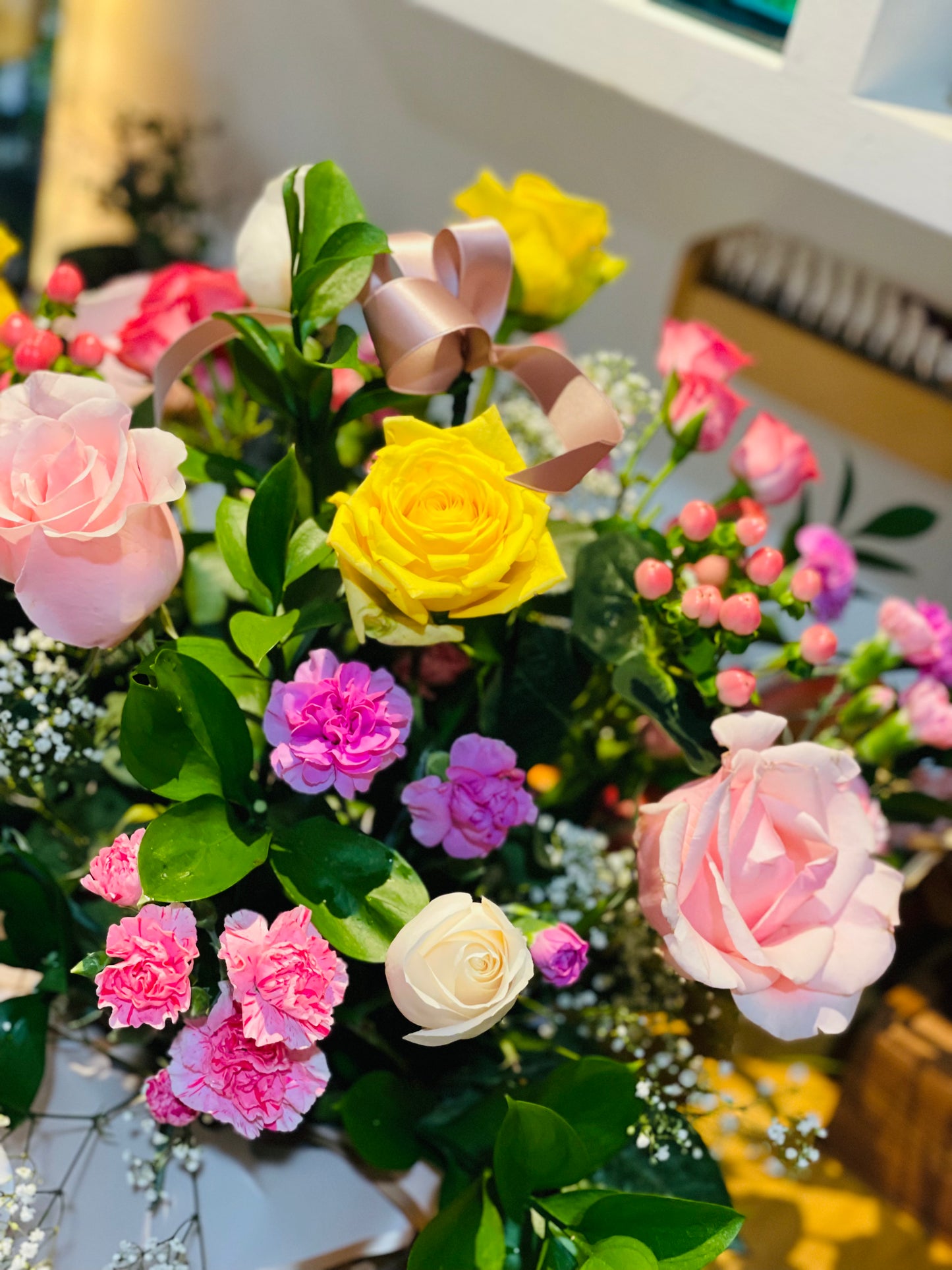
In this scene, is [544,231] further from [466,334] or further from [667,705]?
[667,705]

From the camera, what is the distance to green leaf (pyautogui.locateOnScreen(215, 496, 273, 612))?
1.60ft

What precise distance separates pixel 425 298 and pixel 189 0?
3.36ft

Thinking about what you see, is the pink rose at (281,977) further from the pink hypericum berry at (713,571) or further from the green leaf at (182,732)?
the pink hypericum berry at (713,571)

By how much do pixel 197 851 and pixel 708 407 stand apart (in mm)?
349

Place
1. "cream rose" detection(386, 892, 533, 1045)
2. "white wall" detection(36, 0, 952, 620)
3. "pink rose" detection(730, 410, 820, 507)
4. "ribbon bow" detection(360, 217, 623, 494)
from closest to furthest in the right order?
1. "cream rose" detection(386, 892, 533, 1045)
2. "ribbon bow" detection(360, 217, 623, 494)
3. "pink rose" detection(730, 410, 820, 507)
4. "white wall" detection(36, 0, 952, 620)

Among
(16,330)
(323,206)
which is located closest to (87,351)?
(16,330)

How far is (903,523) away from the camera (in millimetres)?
747

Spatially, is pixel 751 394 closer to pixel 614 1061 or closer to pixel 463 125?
pixel 463 125

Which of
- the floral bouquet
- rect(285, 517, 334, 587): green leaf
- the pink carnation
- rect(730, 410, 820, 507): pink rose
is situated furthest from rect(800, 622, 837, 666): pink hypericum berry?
the pink carnation

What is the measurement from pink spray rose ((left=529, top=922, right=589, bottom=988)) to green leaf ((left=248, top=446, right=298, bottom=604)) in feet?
0.61

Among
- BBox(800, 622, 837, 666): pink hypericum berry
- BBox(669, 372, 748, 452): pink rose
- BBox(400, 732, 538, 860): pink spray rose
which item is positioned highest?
BBox(669, 372, 748, 452): pink rose

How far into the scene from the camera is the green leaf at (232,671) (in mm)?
476

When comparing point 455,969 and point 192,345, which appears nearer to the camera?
point 455,969

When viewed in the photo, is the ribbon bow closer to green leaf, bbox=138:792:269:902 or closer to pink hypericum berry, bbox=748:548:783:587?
pink hypericum berry, bbox=748:548:783:587
